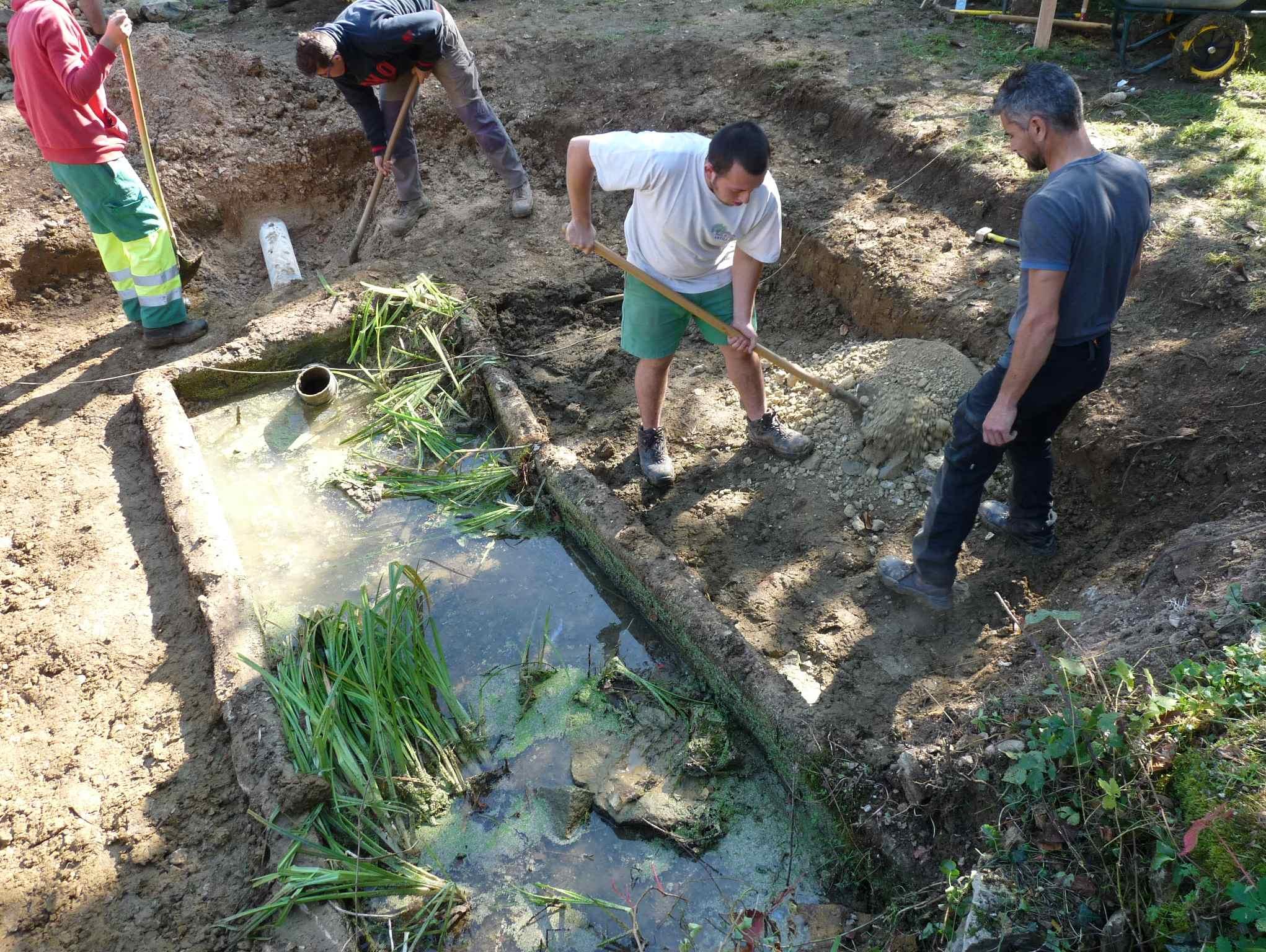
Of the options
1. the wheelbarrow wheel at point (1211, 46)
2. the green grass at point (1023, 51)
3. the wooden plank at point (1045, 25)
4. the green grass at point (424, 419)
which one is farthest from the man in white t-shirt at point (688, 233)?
the wooden plank at point (1045, 25)

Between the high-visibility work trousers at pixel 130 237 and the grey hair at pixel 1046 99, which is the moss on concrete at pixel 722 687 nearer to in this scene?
the grey hair at pixel 1046 99

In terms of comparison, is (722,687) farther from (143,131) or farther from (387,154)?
(143,131)

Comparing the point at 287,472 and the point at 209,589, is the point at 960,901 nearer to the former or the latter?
the point at 209,589

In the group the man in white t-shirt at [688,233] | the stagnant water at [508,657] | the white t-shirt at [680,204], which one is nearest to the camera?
the stagnant water at [508,657]

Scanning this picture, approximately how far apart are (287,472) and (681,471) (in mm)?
1996

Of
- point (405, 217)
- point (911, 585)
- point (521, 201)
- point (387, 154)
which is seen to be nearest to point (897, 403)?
point (911, 585)

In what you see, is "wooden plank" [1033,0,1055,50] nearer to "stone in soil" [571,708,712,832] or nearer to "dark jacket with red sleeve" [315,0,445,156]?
"dark jacket with red sleeve" [315,0,445,156]

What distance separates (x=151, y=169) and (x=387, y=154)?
53.3 inches

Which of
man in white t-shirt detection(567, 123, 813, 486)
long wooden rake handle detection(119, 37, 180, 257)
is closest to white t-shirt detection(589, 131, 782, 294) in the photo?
man in white t-shirt detection(567, 123, 813, 486)

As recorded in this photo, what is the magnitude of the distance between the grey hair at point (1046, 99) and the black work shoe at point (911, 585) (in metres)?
1.64

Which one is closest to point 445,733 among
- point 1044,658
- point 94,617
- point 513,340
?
point 94,617

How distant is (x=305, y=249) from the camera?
6.19 metres

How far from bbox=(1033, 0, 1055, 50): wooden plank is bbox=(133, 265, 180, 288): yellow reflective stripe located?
621cm

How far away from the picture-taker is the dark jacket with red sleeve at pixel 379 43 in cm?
490
